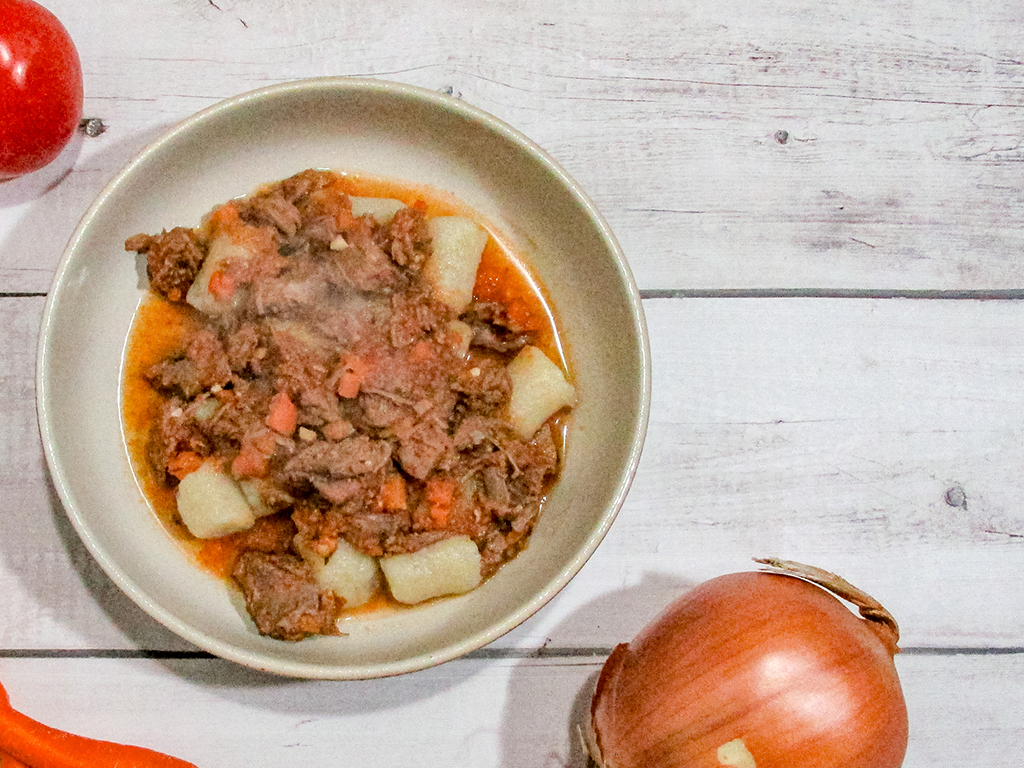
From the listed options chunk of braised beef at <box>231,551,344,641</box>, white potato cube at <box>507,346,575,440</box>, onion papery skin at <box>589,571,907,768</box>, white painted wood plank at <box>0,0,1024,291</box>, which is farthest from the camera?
white painted wood plank at <box>0,0,1024,291</box>

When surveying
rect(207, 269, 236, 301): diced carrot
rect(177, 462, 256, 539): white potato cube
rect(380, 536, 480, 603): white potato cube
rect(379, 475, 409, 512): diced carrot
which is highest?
→ rect(207, 269, 236, 301): diced carrot

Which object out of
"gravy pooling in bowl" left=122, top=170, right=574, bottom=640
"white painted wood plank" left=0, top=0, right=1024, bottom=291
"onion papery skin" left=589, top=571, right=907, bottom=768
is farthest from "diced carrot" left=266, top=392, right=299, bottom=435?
"onion papery skin" left=589, top=571, right=907, bottom=768

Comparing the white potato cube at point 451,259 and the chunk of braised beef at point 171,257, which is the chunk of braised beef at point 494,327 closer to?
the white potato cube at point 451,259

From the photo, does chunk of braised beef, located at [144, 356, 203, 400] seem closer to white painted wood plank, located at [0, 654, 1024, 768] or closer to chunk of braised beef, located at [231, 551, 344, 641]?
chunk of braised beef, located at [231, 551, 344, 641]

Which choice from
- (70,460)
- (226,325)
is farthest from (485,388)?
(70,460)

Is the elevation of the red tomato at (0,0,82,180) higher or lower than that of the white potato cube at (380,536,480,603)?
higher

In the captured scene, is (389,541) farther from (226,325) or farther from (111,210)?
(111,210)

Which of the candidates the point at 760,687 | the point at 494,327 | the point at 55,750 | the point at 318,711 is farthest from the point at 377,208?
the point at 55,750
